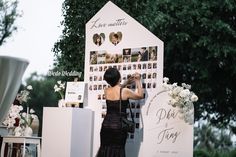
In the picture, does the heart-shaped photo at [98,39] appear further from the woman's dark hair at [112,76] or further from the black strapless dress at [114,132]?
the black strapless dress at [114,132]

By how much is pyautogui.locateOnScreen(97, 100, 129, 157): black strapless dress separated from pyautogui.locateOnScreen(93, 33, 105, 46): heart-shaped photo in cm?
98

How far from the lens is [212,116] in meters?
12.3

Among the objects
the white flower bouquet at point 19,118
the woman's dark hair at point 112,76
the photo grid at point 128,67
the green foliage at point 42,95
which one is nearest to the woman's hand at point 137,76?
the photo grid at point 128,67

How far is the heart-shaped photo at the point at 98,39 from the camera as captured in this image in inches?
225

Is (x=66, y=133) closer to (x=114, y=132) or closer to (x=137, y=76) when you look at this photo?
(x=114, y=132)

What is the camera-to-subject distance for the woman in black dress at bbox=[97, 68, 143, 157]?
16.2 feet

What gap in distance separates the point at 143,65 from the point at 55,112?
3.66 ft

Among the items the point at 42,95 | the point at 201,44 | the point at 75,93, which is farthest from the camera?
the point at 42,95

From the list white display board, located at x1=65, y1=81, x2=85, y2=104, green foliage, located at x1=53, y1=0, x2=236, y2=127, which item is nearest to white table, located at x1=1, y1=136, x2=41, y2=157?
white display board, located at x1=65, y1=81, x2=85, y2=104

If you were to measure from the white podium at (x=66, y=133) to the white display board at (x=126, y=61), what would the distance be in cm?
15

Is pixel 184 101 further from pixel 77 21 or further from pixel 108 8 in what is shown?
pixel 77 21

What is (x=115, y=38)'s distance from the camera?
5605mm

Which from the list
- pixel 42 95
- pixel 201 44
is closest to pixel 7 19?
pixel 201 44

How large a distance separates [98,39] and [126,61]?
53cm
